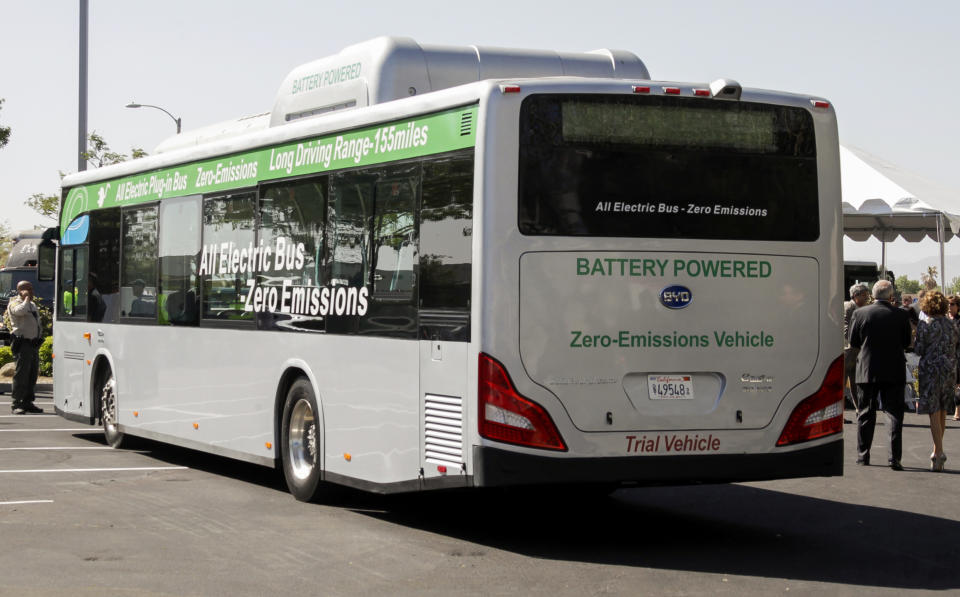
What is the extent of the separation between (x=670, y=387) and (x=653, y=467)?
547mm

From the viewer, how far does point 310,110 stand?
488 inches

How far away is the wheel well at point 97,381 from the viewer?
16.0 m

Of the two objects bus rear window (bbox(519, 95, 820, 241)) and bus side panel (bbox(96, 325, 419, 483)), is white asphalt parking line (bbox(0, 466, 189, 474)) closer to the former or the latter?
bus side panel (bbox(96, 325, 419, 483))

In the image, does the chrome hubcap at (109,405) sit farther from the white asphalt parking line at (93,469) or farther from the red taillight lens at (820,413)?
the red taillight lens at (820,413)

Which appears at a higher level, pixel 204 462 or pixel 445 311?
pixel 445 311

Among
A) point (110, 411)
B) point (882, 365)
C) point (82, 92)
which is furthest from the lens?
point (82, 92)

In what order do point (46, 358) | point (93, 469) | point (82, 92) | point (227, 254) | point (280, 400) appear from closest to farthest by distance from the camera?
1. point (280, 400)
2. point (227, 254)
3. point (93, 469)
4. point (82, 92)
5. point (46, 358)

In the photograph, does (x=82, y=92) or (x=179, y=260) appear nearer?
(x=179, y=260)

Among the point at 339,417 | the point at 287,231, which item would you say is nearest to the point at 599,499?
the point at 339,417

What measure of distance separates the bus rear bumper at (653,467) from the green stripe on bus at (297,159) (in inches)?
82.1

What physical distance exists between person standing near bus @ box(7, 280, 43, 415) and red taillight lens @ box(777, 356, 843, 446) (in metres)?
14.3

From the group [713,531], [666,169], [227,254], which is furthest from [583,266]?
[227,254]

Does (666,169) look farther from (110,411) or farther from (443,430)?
(110,411)

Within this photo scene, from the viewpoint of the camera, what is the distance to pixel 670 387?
30.0ft
